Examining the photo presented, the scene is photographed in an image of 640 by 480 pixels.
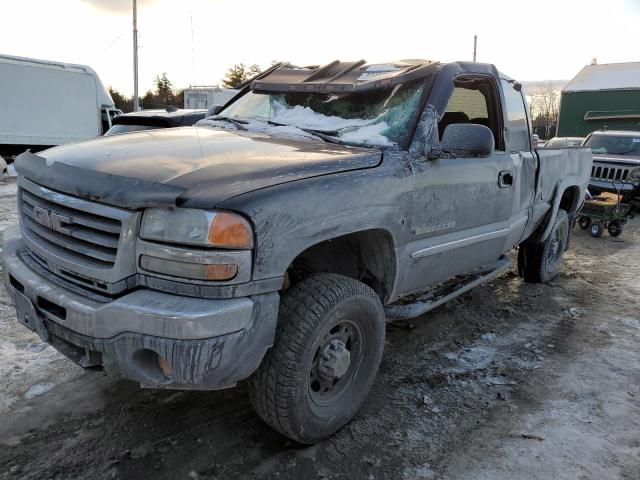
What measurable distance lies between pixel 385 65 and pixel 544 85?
48.1 m

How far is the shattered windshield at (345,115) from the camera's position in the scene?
3.24 meters

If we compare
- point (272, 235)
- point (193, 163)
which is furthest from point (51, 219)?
point (272, 235)

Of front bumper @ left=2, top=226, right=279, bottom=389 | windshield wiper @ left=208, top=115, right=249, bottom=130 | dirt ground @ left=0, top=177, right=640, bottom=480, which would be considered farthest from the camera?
windshield wiper @ left=208, top=115, right=249, bottom=130

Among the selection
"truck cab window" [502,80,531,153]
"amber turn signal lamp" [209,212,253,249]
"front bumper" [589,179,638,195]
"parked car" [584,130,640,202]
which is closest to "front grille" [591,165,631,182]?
"parked car" [584,130,640,202]

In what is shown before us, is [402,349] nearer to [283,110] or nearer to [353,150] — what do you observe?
[353,150]

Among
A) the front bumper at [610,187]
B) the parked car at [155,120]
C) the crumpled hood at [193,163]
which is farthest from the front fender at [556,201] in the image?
the front bumper at [610,187]

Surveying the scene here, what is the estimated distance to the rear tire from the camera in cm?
559

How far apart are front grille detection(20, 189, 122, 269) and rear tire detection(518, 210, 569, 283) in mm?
4537

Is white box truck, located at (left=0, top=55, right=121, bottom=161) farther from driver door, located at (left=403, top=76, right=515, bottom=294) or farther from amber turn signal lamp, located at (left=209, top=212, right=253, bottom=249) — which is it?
amber turn signal lamp, located at (left=209, top=212, right=253, bottom=249)

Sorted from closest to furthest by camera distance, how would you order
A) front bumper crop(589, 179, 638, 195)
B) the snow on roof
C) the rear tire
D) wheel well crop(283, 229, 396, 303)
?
wheel well crop(283, 229, 396, 303)
the rear tire
front bumper crop(589, 179, 638, 195)
the snow on roof

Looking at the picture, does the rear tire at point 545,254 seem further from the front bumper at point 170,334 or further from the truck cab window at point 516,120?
the front bumper at point 170,334

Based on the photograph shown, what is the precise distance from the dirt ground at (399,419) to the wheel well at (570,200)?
1.98 metres

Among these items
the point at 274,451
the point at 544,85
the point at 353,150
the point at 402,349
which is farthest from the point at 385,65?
the point at 544,85

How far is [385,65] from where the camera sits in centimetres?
373
